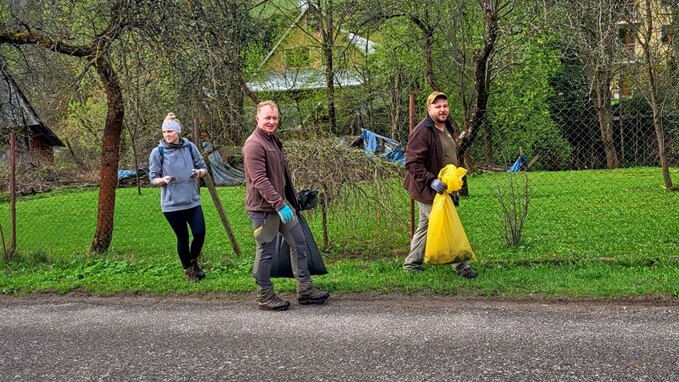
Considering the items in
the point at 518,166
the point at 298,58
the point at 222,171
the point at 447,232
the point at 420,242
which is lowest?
the point at 420,242

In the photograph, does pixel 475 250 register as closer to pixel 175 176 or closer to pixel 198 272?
pixel 198 272

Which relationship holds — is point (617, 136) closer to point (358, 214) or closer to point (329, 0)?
point (358, 214)

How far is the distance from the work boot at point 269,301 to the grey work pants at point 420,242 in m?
1.43

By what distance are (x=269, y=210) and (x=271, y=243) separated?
0.30m

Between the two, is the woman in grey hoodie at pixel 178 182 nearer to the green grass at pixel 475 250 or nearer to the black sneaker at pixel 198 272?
the black sneaker at pixel 198 272

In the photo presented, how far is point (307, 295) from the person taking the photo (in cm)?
523

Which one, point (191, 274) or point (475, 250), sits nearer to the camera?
point (191, 274)

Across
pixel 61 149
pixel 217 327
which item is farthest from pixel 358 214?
pixel 61 149

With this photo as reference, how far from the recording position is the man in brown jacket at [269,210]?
4992mm

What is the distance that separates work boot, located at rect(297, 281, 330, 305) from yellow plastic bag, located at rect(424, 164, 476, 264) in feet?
3.42

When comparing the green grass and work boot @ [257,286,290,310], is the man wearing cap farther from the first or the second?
work boot @ [257,286,290,310]

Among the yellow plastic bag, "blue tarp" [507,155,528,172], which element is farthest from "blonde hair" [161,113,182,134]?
"blue tarp" [507,155,528,172]

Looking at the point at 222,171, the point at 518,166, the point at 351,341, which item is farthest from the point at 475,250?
the point at 222,171

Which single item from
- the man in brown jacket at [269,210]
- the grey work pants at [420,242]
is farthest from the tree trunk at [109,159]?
the grey work pants at [420,242]
